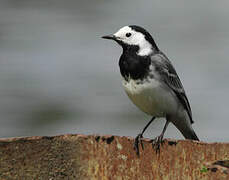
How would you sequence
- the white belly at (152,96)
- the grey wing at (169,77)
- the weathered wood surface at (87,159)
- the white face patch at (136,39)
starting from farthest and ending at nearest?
the white face patch at (136,39) < the grey wing at (169,77) < the white belly at (152,96) < the weathered wood surface at (87,159)

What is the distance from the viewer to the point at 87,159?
323cm

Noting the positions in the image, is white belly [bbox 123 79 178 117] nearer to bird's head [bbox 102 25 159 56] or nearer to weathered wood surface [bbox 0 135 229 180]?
bird's head [bbox 102 25 159 56]

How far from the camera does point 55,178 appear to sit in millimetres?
→ 3189

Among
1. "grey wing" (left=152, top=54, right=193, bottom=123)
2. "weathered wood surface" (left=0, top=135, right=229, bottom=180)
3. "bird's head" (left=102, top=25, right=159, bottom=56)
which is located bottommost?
"weathered wood surface" (left=0, top=135, right=229, bottom=180)

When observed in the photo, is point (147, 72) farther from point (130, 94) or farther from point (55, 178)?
point (55, 178)

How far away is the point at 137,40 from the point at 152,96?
23.4 inches

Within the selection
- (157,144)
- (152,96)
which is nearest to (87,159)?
(157,144)

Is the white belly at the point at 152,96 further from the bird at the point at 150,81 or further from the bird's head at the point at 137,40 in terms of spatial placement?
the bird's head at the point at 137,40

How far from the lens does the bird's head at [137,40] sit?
4.66 meters

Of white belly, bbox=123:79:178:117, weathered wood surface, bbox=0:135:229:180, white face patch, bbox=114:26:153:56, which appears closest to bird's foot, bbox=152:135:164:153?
weathered wood surface, bbox=0:135:229:180

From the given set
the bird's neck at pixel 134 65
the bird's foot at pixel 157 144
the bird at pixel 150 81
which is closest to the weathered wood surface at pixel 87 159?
the bird's foot at pixel 157 144

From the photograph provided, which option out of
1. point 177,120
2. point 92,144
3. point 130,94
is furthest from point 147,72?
point 92,144

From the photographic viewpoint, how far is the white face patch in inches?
183

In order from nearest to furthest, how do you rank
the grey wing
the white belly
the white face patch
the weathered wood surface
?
the weathered wood surface, the white belly, the grey wing, the white face patch
